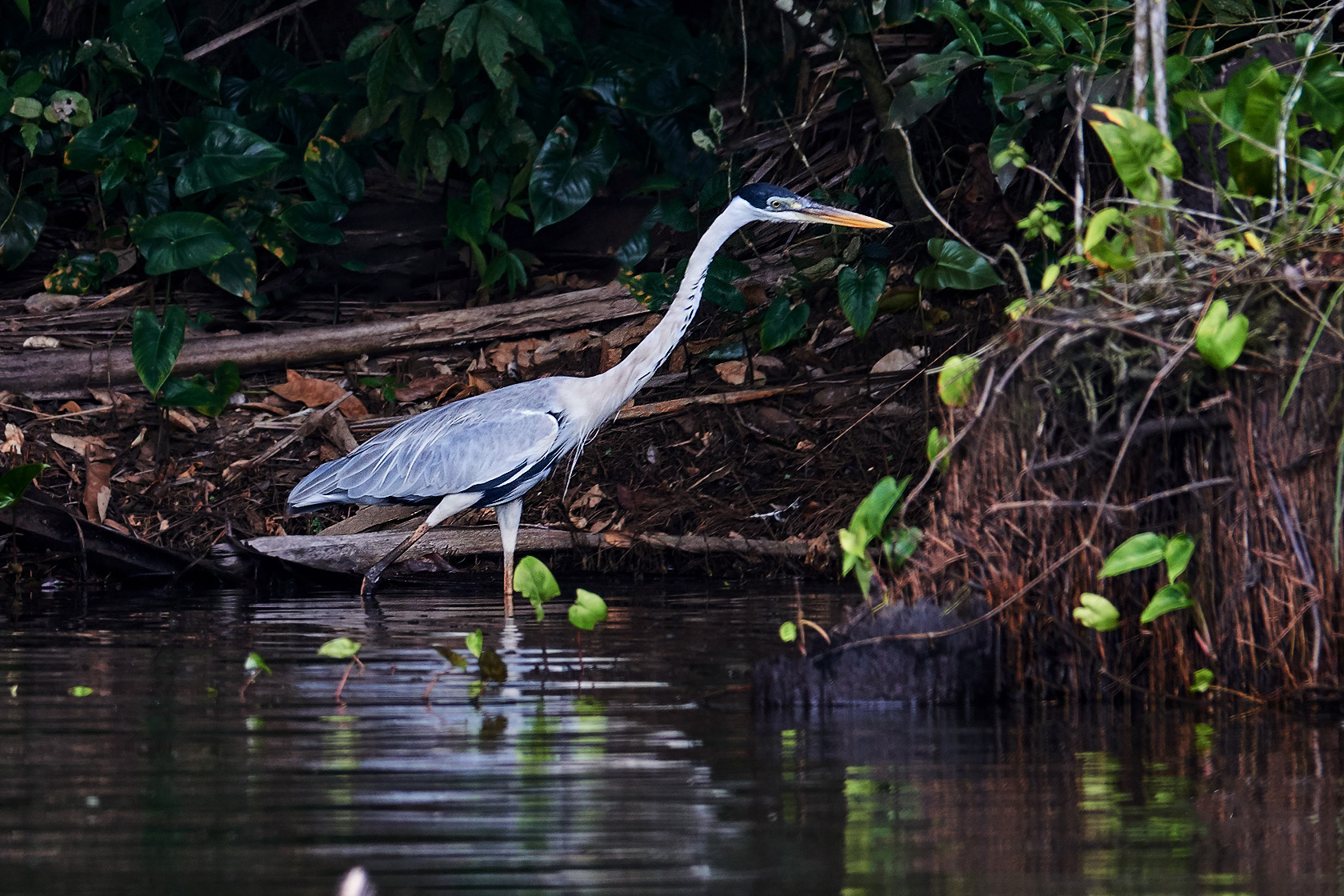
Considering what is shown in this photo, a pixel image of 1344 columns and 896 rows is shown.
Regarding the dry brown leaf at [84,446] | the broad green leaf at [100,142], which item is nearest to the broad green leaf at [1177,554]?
the dry brown leaf at [84,446]

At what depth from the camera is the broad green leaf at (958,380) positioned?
4.23m

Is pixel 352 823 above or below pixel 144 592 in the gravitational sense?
below

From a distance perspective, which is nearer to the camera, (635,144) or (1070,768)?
(1070,768)

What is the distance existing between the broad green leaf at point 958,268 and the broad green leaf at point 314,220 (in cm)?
462

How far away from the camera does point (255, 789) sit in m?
3.25

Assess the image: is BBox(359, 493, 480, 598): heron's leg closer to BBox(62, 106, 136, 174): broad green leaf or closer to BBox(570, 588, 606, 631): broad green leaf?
BBox(570, 588, 606, 631): broad green leaf

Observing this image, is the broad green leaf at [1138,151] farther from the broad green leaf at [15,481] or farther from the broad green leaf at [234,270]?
the broad green leaf at [234,270]

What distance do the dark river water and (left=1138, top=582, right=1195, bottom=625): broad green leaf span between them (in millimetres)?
280

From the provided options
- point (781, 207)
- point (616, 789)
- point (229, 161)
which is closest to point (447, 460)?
point (781, 207)

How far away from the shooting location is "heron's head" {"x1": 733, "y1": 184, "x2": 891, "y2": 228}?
820 cm

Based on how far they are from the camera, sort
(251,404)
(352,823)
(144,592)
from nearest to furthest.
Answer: (352,823) → (144,592) → (251,404)

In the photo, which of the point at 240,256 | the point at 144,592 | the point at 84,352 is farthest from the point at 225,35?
the point at 144,592

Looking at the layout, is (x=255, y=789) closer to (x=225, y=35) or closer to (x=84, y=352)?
(x=84, y=352)

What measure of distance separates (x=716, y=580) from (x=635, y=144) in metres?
4.07
